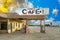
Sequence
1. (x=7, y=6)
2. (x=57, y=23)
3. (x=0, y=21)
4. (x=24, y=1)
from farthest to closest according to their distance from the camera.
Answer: (x=24, y=1) < (x=57, y=23) < (x=7, y=6) < (x=0, y=21)

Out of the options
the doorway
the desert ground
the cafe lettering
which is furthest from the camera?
the cafe lettering

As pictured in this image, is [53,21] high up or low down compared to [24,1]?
down

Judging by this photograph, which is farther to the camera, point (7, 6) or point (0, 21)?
point (7, 6)

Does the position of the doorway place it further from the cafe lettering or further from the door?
the cafe lettering

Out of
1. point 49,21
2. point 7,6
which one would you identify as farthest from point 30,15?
point 49,21

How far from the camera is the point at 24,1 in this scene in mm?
85312

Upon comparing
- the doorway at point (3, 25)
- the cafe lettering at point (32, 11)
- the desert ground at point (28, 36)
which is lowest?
the desert ground at point (28, 36)

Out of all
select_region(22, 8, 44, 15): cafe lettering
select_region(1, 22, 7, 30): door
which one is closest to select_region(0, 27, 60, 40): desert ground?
select_region(1, 22, 7, 30): door

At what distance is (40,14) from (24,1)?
5541 centimetres

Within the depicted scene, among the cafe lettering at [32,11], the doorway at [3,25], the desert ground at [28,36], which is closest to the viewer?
the desert ground at [28,36]

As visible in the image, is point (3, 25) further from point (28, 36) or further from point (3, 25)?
point (28, 36)

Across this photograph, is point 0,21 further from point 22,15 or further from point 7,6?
point 7,6

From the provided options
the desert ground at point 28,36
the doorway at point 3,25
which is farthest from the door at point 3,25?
the desert ground at point 28,36

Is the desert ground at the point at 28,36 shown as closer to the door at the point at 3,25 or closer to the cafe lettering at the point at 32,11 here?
the door at the point at 3,25
